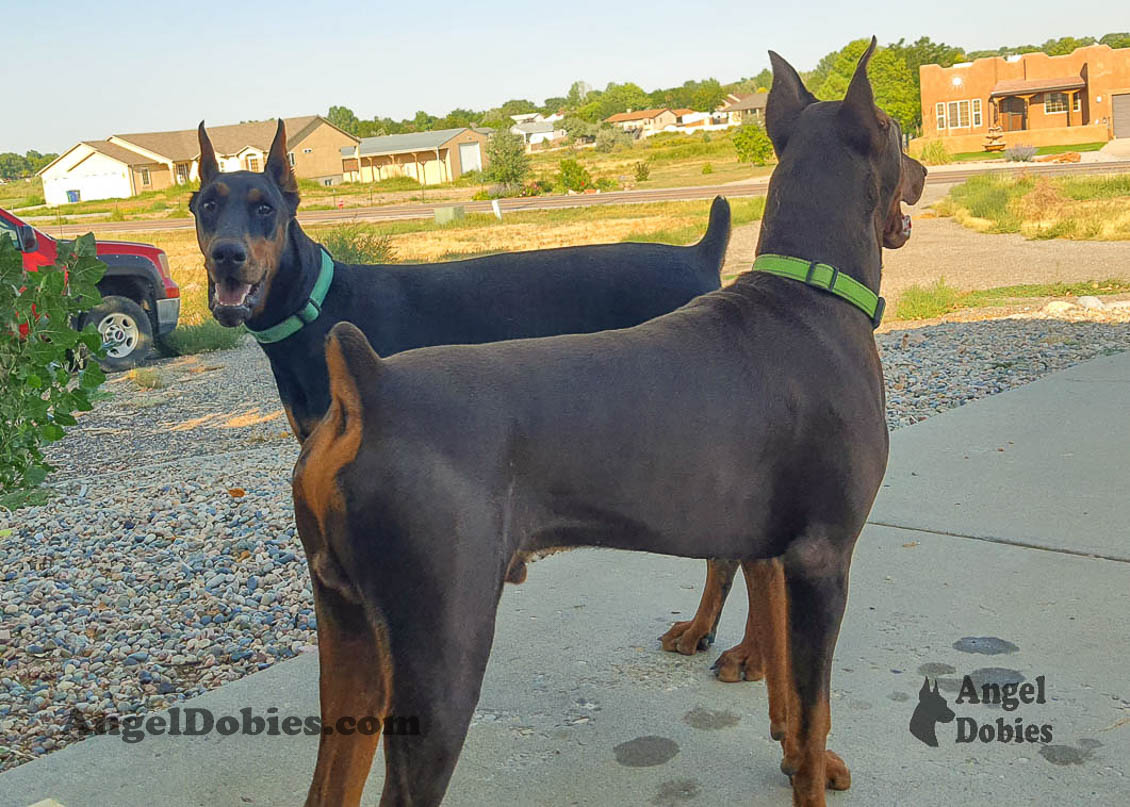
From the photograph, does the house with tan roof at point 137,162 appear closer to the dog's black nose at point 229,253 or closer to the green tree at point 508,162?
the green tree at point 508,162

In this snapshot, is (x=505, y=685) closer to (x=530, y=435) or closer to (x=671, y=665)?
(x=671, y=665)

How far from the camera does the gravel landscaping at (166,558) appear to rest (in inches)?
154

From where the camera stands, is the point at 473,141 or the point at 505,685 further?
the point at 473,141

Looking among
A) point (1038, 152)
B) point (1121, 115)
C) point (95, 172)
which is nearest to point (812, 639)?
point (1038, 152)

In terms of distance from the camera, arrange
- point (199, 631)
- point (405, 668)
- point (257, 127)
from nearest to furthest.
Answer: point (405, 668), point (199, 631), point (257, 127)

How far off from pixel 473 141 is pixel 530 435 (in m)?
95.1

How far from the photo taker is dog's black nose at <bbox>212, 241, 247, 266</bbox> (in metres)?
3.93

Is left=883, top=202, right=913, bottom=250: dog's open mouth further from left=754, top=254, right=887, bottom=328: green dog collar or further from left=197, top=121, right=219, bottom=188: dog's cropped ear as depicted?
left=197, top=121, right=219, bottom=188: dog's cropped ear

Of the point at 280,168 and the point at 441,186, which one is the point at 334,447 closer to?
the point at 280,168

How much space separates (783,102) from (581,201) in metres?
44.6

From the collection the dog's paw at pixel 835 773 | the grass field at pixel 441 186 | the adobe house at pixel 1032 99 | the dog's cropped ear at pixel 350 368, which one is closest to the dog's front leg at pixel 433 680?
A: the dog's cropped ear at pixel 350 368

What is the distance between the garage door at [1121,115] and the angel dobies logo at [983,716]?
208 feet

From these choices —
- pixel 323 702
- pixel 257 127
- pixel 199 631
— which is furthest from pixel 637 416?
pixel 257 127

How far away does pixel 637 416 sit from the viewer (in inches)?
97.0
